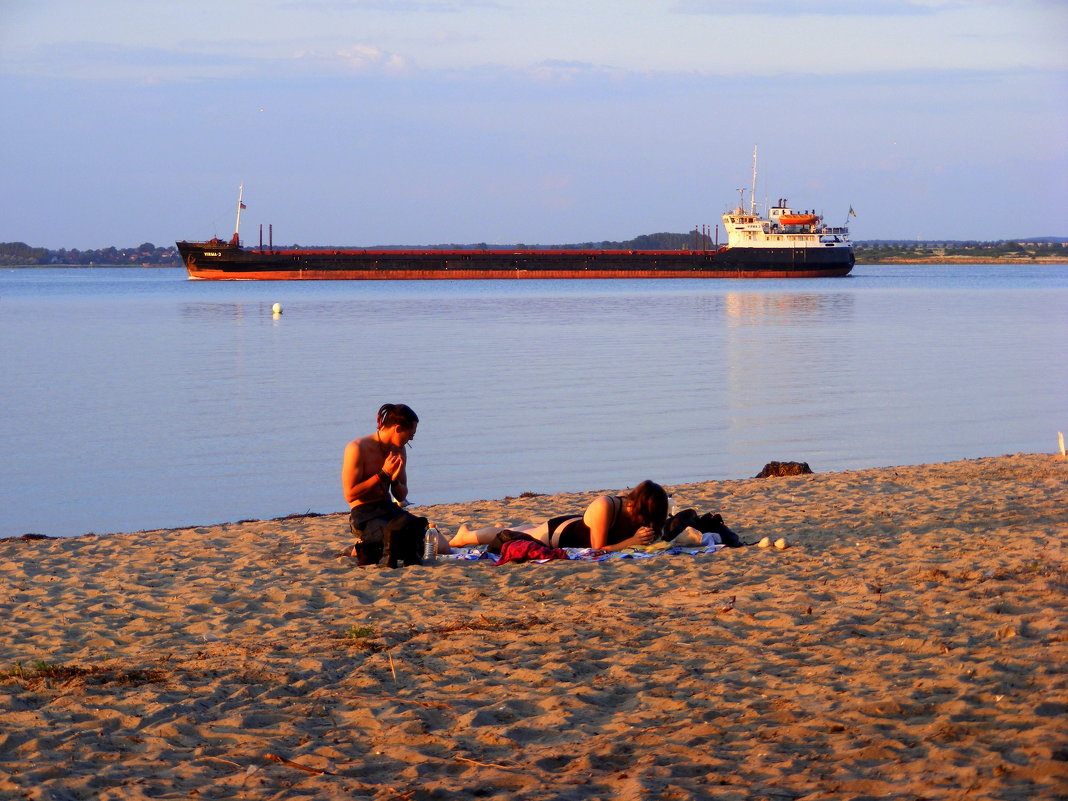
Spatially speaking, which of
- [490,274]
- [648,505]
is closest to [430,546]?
[648,505]

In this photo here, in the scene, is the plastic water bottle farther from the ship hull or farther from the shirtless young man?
the ship hull

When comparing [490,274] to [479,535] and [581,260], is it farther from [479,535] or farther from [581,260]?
[479,535]

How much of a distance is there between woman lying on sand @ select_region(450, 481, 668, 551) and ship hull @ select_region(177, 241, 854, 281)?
5863 centimetres

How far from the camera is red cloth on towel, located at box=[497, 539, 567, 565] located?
21.2ft

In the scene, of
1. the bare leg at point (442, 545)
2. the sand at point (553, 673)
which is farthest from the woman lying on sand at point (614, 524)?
the bare leg at point (442, 545)

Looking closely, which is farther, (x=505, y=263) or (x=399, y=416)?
(x=505, y=263)

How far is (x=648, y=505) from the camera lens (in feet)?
21.1

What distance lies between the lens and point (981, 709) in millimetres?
3686

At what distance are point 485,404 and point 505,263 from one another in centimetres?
5020

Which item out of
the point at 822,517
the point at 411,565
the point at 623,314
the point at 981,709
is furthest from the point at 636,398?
the point at 623,314

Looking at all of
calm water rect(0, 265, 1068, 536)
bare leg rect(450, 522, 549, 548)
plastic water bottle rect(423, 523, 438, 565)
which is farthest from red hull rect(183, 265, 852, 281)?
plastic water bottle rect(423, 523, 438, 565)

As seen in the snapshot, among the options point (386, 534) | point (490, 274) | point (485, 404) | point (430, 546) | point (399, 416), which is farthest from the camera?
point (490, 274)

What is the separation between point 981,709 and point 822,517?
399 centimetres

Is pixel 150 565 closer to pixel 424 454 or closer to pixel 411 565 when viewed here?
pixel 411 565
